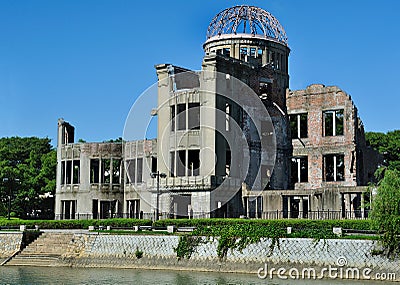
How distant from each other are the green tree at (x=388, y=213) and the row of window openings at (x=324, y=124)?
22.4 meters

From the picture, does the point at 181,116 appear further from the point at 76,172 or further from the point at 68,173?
the point at 76,172

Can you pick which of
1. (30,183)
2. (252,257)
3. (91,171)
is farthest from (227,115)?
(30,183)

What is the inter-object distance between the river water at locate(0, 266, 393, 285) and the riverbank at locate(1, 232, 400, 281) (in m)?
0.80

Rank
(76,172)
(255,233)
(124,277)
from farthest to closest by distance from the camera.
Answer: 1. (76,172)
2. (255,233)
3. (124,277)

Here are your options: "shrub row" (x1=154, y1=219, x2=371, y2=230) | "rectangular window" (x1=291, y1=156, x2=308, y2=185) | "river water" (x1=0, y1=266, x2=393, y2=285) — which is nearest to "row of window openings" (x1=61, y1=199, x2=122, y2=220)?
"rectangular window" (x1=291, y1=156, x2=308, y2=185)

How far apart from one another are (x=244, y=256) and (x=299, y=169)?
76.1ft

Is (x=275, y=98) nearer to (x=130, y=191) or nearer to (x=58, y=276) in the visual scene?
(x=130, y=191)

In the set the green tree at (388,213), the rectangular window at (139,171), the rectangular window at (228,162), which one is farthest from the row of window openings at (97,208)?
the green tree at (388,213)

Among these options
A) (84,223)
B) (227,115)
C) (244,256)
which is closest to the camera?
(244,256)

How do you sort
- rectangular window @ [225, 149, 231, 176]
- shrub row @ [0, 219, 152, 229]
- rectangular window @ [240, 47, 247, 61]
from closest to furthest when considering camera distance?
shrub row @ [0, 219, 152, 229]
rectangular window @ [225, 149, 231, 176]
rectangular window @ [240, 47, 247, 61]

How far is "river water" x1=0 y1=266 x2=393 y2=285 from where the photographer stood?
30969 mm

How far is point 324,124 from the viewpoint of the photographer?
181 ft

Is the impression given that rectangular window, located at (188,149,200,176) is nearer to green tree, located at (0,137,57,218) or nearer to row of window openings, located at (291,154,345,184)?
row of window openings, located at (291,154,345,184)

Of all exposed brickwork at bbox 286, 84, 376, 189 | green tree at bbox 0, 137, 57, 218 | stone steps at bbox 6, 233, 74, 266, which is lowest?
stone steps at bbox 6, 233, 74, 266
